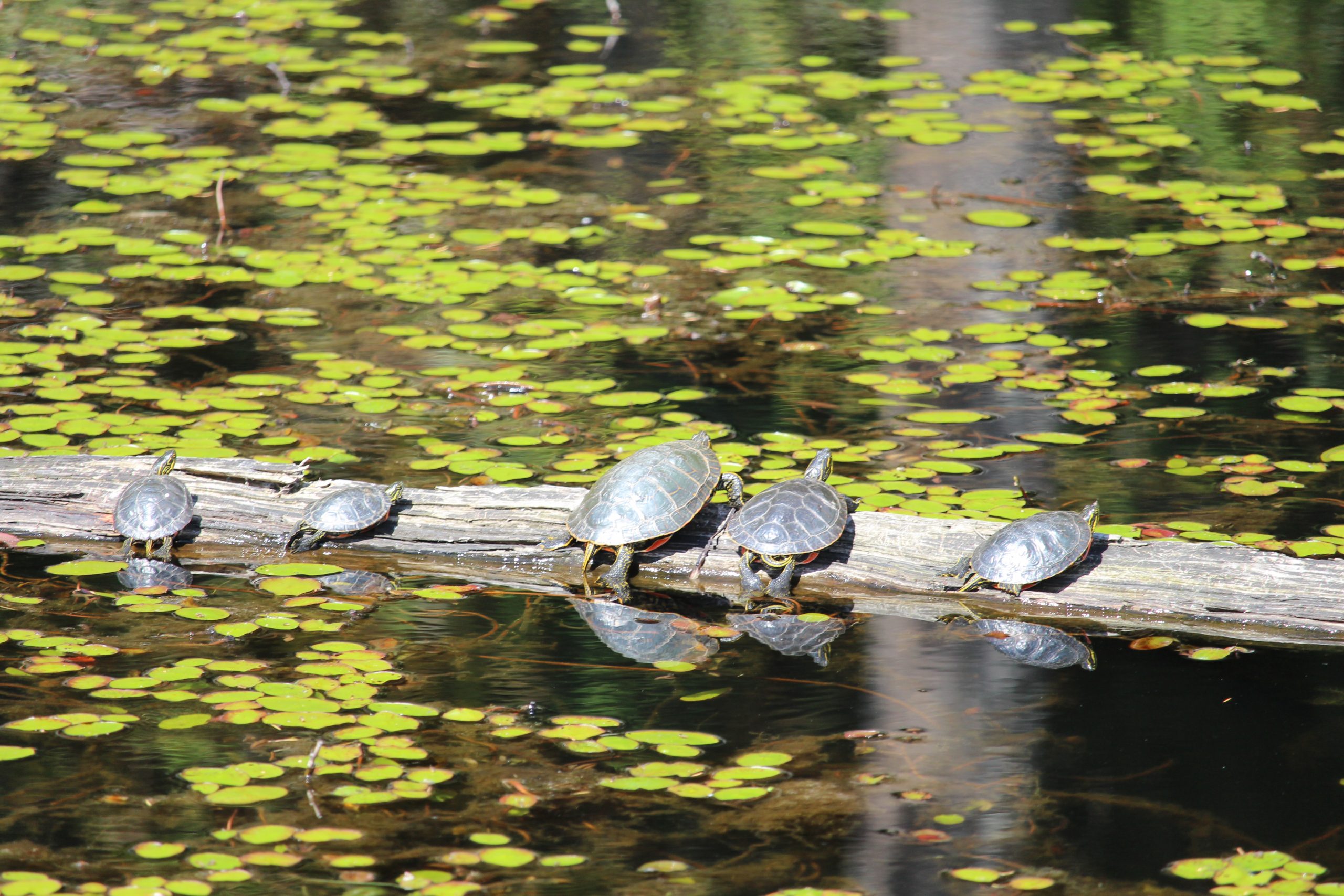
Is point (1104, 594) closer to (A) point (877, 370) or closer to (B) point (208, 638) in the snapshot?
(A) point (877, 370)

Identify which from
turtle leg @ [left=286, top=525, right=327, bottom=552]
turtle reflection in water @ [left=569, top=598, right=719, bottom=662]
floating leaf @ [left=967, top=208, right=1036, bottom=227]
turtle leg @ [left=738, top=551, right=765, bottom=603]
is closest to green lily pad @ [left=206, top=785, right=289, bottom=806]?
turtle reflection in water @ [left=569, top=598, right=719, bottom=662]

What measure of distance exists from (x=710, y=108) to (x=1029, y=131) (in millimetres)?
1971

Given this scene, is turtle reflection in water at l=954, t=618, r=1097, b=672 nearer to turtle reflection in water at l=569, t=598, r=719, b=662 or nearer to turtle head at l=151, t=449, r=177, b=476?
turtle reflection in water at l=569, t=598, r=719, b=662

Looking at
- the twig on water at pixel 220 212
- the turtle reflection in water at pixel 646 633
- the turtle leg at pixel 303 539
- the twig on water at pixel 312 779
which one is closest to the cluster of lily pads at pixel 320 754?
the twig on water at pixel 312 779

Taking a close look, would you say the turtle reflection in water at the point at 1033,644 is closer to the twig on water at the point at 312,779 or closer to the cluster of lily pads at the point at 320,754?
the cluster of lily pads at the point at 320,754

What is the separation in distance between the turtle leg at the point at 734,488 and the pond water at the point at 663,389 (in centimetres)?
34

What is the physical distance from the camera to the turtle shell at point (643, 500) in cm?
443

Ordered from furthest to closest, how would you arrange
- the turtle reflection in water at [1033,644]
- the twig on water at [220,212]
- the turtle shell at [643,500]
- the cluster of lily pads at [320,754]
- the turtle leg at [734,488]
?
the twig on water at [220,212]
the turtle leg at [734,488]
the turtle shell at [643,500]
the turtle reflection in water at [1033,644]
the cluster of lily pads at [320,754]

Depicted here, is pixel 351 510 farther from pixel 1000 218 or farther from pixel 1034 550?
pixel 1000 218

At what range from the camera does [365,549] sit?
473 centimetres

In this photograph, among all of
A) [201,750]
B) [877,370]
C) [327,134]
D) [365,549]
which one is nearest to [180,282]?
[327,134]

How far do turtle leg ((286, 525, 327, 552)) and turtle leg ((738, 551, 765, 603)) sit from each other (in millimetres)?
1309

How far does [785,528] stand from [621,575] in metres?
0.56

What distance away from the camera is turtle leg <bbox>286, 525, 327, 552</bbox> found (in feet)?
15.4
